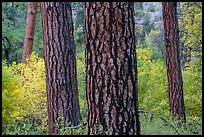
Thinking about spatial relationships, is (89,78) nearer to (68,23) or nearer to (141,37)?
(68,23)

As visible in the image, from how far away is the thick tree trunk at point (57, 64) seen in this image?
→ 572cm

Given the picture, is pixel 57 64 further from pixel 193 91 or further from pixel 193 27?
pixel 193 27

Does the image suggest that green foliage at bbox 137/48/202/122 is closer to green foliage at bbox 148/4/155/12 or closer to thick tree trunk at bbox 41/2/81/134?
thick tree trunk at bbox 41/2/81/134

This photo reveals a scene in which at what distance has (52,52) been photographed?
575 cm

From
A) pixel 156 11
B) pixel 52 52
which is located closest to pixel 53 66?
pixel 52 52

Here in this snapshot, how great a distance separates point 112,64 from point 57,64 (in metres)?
2.31

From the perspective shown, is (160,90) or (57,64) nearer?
(57,64)

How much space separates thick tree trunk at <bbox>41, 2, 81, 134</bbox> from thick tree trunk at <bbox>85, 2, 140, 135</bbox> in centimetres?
210

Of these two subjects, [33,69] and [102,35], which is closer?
[102,35]

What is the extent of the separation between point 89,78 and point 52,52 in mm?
2155

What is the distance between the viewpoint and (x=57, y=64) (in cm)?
576

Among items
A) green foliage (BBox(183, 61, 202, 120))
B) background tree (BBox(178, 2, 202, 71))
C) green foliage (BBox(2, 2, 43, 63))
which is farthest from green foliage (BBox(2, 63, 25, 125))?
green foliage (BBox(2, 2, 43, 63))

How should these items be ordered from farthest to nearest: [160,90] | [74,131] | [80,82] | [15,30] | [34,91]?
[15,30], [160,90], [80,82], [34,91], [74,131]

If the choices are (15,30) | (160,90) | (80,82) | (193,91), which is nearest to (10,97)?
(80,82)
